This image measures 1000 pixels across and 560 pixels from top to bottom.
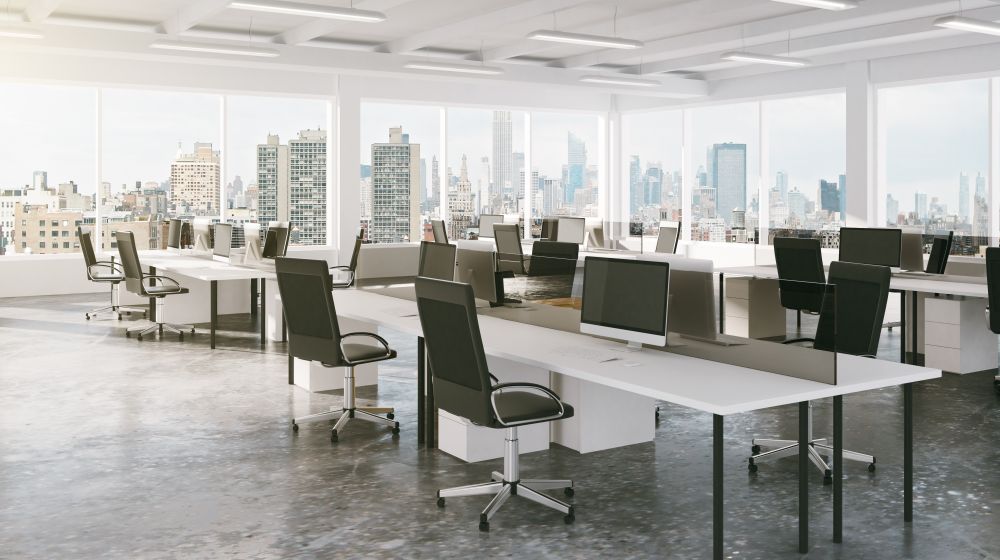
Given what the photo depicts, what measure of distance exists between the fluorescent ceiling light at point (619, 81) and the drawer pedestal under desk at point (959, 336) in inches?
285

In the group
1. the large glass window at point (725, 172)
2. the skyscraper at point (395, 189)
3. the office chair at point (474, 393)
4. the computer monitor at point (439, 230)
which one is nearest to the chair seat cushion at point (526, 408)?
the office chair at point (474, 393)

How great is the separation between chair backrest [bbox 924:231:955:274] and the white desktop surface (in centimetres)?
419

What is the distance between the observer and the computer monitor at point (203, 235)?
10.8 metres

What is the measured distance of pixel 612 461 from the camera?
5.20 meters

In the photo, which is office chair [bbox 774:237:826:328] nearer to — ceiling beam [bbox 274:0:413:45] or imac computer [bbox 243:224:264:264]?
ceiling beam [bbox 274:0:413:45]

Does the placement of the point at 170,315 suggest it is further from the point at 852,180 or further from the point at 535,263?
the point at 852,180

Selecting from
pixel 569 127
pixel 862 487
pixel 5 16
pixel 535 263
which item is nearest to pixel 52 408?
pixel 535 263

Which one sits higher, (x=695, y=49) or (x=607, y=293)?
(x=695, y=49)

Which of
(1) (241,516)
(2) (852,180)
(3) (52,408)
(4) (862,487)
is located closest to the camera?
(1) (241,516)

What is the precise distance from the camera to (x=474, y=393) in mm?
4172

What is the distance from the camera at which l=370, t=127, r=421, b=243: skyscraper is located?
16.1m

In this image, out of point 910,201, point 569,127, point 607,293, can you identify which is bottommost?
point 607,293

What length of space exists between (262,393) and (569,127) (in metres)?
12.3

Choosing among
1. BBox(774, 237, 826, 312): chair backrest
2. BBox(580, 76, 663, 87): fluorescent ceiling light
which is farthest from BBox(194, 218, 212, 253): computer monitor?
BBox(774, 237, 826, 312): chair backrest
